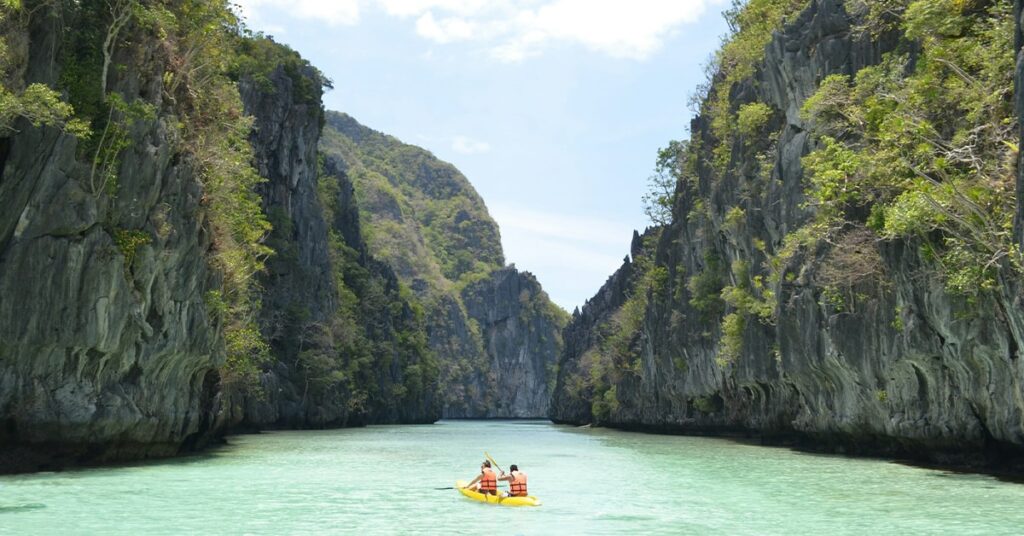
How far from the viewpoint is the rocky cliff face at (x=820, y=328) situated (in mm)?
19719

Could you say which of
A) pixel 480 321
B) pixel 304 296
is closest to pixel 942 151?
pixel 304 296

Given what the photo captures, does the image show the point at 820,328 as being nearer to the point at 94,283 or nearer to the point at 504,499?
the point at 504,499

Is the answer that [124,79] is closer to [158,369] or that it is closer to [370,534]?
[158,369]

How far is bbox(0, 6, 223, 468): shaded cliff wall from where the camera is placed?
1744cm

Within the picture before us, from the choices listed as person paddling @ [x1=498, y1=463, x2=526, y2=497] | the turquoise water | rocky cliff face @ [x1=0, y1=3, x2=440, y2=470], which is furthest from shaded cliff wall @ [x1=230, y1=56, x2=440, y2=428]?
person paddling @ [x1=498, y1=463, x2=526, y2=497]

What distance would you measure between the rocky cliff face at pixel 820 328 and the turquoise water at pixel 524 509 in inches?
71.6

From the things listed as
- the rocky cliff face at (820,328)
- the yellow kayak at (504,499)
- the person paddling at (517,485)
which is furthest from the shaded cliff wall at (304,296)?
the person paddling at (517,485)

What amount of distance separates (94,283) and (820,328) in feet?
68.9

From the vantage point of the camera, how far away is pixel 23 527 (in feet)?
40.5

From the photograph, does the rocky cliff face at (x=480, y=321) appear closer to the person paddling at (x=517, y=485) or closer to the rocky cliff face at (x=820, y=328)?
the rocky cliff face at (x=820, y=328)

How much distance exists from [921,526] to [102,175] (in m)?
17.3

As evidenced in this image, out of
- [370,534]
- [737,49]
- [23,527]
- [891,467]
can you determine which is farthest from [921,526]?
[737,49]

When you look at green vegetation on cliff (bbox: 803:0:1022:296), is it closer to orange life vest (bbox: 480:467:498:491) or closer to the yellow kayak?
the yellow kayak

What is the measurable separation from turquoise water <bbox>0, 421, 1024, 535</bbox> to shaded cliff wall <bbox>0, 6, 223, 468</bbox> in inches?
48.4
